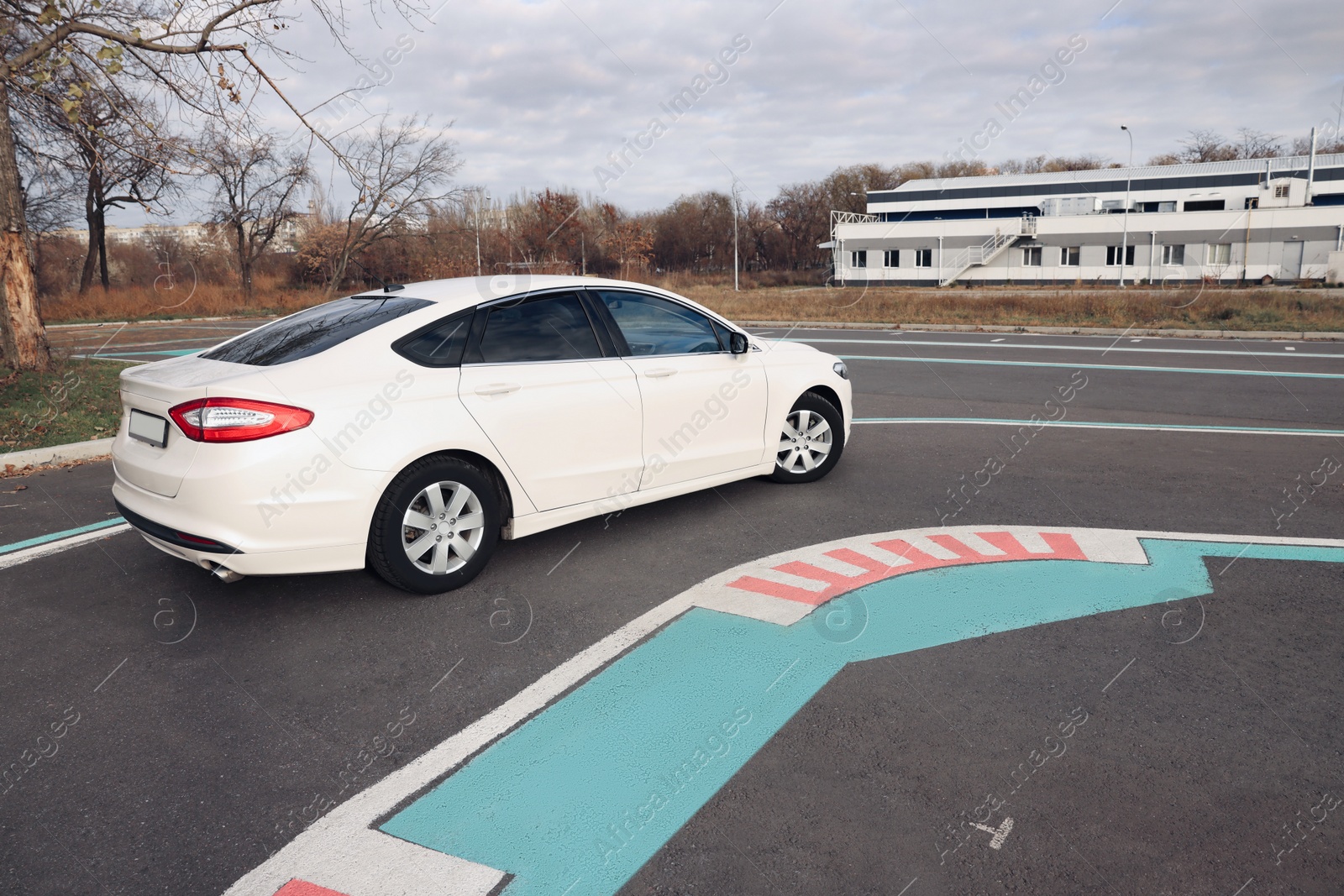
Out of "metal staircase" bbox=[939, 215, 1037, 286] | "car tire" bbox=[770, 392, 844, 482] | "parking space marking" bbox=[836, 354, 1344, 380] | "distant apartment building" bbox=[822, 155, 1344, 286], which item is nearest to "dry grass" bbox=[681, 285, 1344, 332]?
"parking space marking" bbox=[836, 354, 1344, 380]

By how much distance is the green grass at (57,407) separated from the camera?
8742 mm

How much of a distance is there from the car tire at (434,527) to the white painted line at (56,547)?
8.54 feet

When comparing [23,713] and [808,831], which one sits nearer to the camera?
[808,831]

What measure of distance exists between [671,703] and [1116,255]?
198 feet

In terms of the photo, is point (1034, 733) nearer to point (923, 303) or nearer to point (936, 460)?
point (936, 460)

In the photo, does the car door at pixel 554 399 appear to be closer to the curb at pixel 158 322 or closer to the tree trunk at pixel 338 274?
the curb at pixel 158 322

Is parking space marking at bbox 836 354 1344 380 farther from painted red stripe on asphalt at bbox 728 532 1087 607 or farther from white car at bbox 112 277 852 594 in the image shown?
white car at bbox 112 277 852 594

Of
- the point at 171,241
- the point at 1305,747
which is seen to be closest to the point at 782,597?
the point at 1305,747

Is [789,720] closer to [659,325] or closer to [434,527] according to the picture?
[434,527]

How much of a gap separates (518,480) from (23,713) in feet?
7.92

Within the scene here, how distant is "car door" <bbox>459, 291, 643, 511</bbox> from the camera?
4898 mm

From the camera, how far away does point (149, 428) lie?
4.55m

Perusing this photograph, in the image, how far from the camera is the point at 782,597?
15.3 ft

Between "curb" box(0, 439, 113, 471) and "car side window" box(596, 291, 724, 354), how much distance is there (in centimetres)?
535
